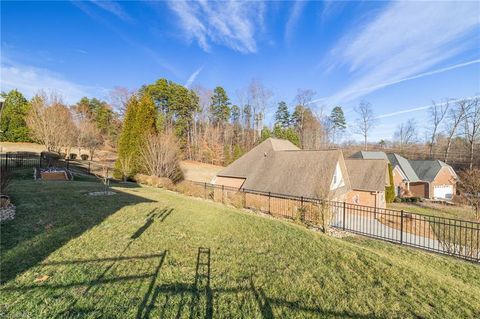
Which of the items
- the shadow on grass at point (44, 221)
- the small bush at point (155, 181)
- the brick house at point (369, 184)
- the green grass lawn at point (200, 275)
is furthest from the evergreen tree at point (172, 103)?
the green grass lawn at point (200, 275)

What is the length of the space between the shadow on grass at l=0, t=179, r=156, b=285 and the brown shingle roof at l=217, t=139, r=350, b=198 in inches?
357

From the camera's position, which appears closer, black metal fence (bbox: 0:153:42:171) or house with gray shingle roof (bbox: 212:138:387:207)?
house with gray shingle roof (bbox: 212:138:387:207)

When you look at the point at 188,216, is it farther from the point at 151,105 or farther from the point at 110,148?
the point at 110,148

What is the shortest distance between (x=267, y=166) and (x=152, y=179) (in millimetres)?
8984

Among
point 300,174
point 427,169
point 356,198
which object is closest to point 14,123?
point 300,174

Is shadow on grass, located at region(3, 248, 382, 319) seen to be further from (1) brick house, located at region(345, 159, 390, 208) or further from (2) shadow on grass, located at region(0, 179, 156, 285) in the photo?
(1) brick house, located at region(345, 159, 390, 208)

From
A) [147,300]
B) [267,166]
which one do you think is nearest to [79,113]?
[267,166]

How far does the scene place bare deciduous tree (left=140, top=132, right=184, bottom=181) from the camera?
18.2 meters

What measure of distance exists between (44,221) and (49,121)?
24.0 metres

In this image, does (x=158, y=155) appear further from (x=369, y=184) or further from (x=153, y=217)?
(x=369, y=184)

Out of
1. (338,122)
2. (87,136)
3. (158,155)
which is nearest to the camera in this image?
(158,155)

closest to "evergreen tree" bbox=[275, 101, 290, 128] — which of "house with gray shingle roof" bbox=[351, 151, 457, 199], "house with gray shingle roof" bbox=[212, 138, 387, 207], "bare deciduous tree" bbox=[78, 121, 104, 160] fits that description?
"house with gray shingle roof" bbox=[351, 151, 457, 199]

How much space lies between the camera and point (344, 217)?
1123cm

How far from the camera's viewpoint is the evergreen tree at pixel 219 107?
46812 mm
